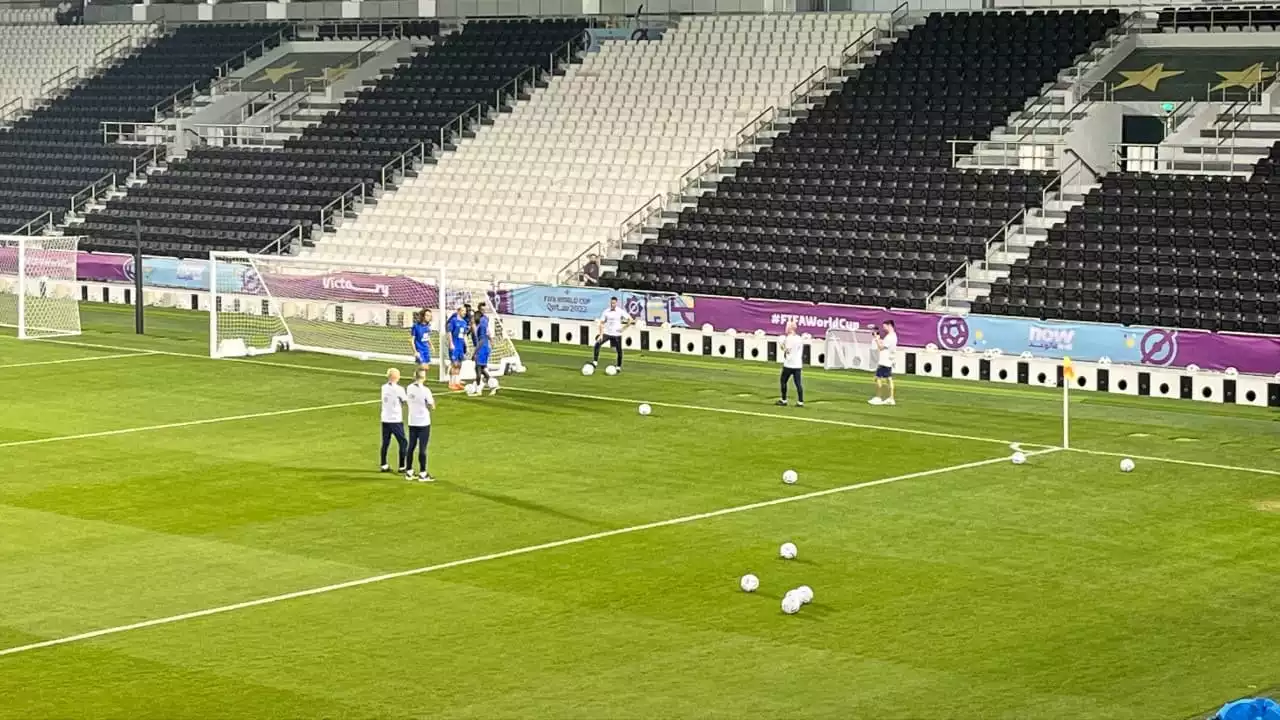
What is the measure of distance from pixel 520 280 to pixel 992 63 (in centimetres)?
1291

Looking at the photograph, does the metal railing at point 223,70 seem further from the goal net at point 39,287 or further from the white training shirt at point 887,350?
the white training shirt at point 887,350

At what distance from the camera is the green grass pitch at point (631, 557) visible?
15461mm

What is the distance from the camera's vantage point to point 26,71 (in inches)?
2653

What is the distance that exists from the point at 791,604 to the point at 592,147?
33264mm

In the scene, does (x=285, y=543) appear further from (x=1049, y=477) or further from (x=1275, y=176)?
(x=1275, y=176)

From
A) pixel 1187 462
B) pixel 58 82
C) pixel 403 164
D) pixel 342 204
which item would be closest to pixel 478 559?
pixel 1187 462

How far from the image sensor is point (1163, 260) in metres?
37.8

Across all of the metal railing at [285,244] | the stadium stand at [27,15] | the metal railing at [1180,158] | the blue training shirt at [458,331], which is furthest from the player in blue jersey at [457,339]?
the stadium stand at [27,15]

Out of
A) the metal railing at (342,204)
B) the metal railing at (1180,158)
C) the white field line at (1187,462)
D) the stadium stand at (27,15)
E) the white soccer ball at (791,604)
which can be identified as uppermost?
the stadium stand at (27,15)

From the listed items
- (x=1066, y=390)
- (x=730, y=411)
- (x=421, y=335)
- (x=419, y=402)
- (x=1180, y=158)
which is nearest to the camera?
(x=419, y=402)

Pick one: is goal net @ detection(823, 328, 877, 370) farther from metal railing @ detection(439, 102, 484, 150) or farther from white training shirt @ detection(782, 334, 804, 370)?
metal railing @ detection(439, 102, 484, 150)

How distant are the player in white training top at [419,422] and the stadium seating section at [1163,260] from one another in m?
16.9

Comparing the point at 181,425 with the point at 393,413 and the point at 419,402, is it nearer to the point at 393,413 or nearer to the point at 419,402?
the point at 393,413

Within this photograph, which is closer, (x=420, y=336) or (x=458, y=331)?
(x=420, y=336)
